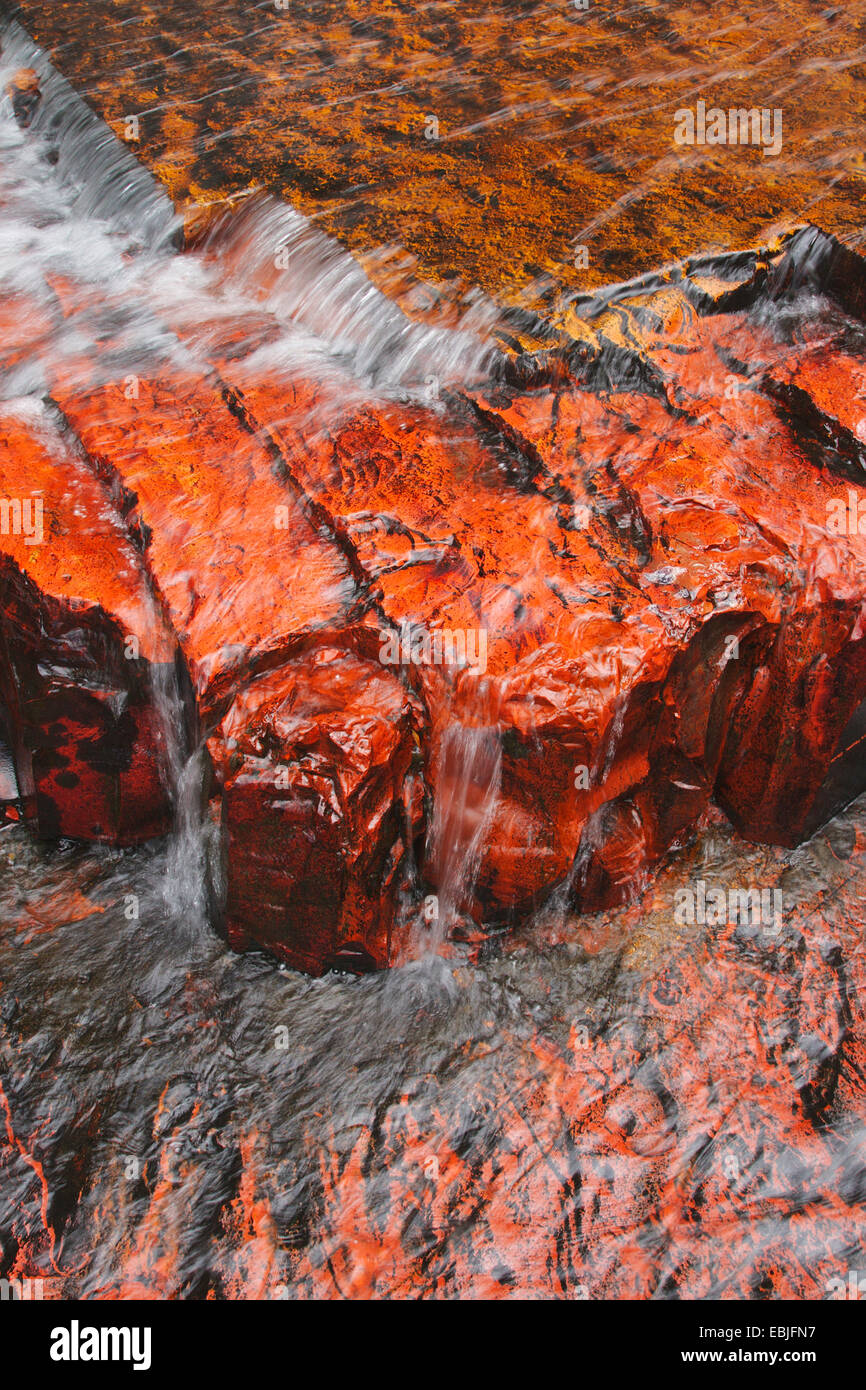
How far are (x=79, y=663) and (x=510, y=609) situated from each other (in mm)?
1462

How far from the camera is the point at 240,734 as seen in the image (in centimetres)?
315

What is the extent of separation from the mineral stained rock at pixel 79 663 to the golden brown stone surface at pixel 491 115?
1.85 m

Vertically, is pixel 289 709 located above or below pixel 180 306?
below

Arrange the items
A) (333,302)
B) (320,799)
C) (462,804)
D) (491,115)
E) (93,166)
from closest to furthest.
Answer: (320,799) < (462,804) < (333,302) < (491,115) < (93,166)

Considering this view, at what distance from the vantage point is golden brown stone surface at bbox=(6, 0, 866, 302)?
15.3 feet

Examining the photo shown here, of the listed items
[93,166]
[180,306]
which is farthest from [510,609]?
[93,166]

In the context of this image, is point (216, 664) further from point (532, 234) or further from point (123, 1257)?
point (532, 234)

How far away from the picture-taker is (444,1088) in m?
3.18

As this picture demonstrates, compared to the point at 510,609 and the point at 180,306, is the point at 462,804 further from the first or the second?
the point at 180,306

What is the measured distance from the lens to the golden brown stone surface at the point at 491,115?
184 inches

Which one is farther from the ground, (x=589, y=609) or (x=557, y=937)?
(x=589, y=609)

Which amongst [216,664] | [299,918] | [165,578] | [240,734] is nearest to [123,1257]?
[299,918]

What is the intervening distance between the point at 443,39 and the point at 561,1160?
254 inches

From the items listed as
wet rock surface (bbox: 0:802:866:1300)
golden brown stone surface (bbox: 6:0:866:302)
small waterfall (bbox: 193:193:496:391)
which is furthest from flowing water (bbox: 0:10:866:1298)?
golden brown stone surface (bbox: 6:0:866:302)
